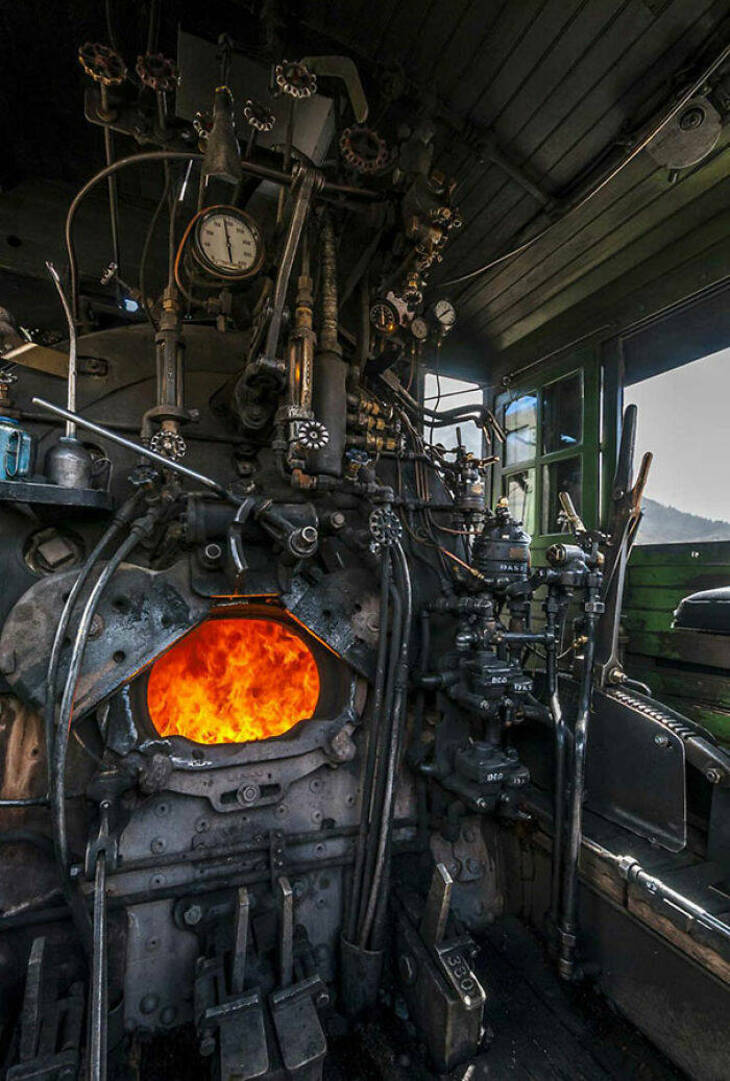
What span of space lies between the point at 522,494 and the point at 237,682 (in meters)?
3.41

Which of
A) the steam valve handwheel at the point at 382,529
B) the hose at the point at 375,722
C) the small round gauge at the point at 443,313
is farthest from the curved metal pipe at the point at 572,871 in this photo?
the small round gauge at the point at 443,313

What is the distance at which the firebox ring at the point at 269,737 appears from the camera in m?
2.25

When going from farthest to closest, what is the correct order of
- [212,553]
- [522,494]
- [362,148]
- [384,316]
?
[522,494] < [384,316] < [362,148] < [212,553]

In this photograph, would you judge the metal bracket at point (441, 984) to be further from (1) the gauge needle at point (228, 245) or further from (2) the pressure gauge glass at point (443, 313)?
(2) the pressure gauge glass at point (443, 313)

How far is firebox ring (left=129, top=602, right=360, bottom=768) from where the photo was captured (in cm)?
225

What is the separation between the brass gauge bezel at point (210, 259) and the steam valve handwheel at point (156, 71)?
0.64 m

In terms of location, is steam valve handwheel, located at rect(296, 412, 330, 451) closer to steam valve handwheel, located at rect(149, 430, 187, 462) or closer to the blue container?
steam valve handwheel, located at rect(149, 430, 187, 462)

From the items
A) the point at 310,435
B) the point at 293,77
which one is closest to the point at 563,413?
Result: the point at 310,435

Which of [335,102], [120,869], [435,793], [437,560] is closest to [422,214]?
[335,102]

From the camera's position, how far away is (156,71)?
221 cm

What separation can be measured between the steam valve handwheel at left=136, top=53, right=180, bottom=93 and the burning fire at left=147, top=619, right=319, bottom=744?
2.89m

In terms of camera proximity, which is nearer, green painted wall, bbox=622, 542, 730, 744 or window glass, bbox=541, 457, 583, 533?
green painted wall, bbox=622, 542, 730, 744

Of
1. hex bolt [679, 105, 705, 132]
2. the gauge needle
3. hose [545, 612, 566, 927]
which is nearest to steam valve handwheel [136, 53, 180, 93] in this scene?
the gauge needle

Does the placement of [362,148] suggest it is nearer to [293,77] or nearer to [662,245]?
[293,77]
